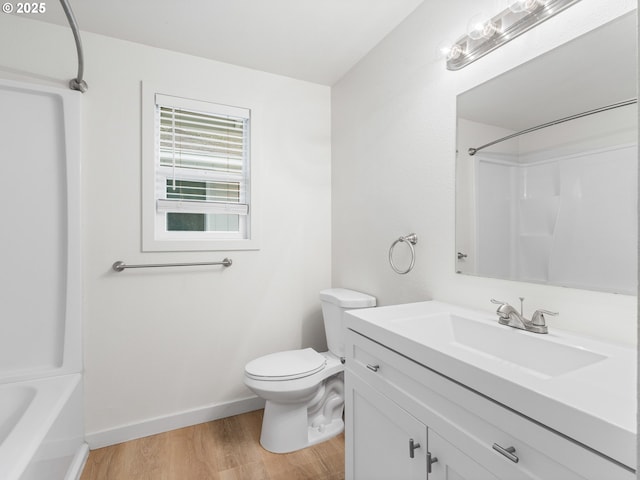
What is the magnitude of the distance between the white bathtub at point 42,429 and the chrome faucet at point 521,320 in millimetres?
1616

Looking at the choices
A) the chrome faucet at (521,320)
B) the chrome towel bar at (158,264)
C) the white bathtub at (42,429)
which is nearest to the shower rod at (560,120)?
the chrome faucet at (521,320)

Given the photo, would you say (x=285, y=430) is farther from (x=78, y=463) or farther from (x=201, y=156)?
(x=201, y=156)

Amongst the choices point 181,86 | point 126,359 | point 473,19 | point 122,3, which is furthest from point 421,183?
point 126,359

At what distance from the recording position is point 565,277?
1106mm

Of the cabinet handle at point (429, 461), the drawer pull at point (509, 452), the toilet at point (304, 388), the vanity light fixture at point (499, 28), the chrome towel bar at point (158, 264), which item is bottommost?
the toilet at point (304, 388)

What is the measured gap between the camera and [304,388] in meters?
1.75

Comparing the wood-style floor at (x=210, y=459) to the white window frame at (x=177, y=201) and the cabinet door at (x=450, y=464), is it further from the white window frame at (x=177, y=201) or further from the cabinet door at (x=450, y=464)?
the white window frame at (x=177, y=201)

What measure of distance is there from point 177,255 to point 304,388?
109 cm

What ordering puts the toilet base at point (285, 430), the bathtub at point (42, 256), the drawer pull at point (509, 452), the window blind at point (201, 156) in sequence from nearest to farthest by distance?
the drawer pull at point (509, 452), the bathtub at point (42, 256), the toilet base at point (285, 430), the window blind at point (201, 156)

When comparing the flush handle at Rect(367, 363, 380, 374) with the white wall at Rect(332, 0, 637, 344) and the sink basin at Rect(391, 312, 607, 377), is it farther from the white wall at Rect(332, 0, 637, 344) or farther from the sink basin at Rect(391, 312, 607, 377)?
the white wall at Rect(332, 0, 637, 344)

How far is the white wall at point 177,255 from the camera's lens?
1.85 metres

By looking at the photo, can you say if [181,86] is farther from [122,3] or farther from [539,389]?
[539,389]

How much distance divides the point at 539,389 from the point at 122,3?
2.25m

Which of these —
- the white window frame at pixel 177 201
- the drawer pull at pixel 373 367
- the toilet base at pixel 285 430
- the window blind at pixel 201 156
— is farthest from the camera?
the window blind at pixel 201 156
